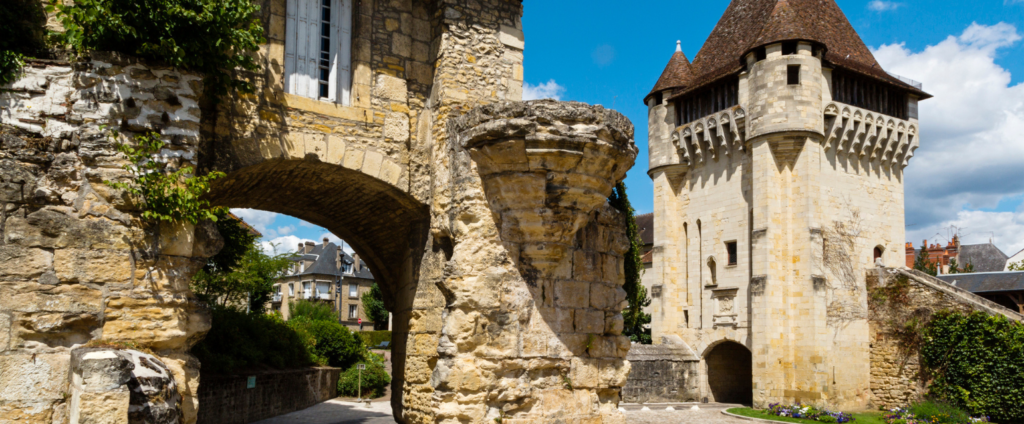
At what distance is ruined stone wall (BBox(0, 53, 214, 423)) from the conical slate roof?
23.1 metres

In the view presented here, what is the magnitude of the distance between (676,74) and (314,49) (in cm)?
2165

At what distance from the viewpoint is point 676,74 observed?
90.4ft

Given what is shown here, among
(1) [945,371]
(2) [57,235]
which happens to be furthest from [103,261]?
(1) [945,371]

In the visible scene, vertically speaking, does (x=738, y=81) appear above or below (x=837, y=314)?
above

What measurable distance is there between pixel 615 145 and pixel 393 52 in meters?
2.80

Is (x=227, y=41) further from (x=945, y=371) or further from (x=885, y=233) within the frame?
(x=885, y=233)

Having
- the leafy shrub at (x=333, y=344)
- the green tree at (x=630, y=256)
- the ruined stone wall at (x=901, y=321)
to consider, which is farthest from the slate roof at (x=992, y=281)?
the leafy shrub at (x=333, y=344)

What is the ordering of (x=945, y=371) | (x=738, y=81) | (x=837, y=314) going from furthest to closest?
1. (x=738, y=81)
2. (x=837, y=314)
3. (x=945, y=371)

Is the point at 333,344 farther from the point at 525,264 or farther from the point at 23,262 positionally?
the point at 23,262

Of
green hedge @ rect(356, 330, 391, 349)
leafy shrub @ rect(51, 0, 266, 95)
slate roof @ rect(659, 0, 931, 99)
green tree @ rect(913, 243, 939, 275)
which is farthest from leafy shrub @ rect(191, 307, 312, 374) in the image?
green tree @ rect(913, 243, 939, 275)

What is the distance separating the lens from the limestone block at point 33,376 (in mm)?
5289

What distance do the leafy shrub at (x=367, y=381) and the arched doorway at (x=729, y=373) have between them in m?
10.8

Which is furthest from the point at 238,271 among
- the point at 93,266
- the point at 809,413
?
the point at 809,413

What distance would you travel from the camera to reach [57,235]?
5547 mm
